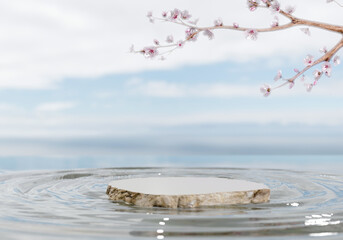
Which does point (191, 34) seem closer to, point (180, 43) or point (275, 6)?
point (180, 43)

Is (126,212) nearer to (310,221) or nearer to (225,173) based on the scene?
(310,221)

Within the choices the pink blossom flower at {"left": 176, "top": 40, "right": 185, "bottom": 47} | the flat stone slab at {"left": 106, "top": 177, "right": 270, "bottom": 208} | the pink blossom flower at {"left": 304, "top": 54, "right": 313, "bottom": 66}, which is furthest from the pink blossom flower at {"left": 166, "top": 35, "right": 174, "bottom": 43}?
the flat stone slab at {"left": 106, "top": 177, "right": 270, "bottom": 208}

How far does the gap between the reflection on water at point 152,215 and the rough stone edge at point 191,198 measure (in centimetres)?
23

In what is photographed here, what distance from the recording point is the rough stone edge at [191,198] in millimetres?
5602

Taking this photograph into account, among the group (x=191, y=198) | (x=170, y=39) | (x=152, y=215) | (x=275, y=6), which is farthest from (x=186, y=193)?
(x=275, y=6)

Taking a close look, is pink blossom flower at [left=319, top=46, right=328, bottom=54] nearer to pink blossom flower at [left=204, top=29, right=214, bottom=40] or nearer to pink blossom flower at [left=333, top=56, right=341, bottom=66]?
pink blossom flower at [left=333, top=56, right=341, bottom=66]

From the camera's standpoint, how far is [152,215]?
475 cm

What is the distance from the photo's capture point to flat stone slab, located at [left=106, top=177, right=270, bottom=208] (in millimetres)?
5621

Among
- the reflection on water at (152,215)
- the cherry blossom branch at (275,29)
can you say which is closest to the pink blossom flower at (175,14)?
the cherry blossom branch at (275,29)

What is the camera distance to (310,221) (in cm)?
428

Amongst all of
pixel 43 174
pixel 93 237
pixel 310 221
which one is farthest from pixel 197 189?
pixel 43 174

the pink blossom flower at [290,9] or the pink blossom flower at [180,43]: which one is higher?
the pink blossom flower at [290,9]

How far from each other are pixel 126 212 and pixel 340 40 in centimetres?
352

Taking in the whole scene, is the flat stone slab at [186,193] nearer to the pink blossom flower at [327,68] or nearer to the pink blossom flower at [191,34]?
the pink blossom flower at [327,68]
